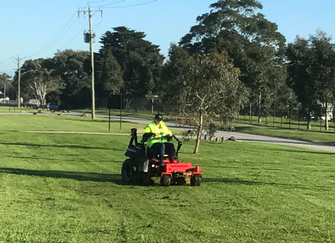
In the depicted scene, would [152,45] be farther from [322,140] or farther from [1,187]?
[1,187]

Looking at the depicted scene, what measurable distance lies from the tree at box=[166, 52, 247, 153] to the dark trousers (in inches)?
388

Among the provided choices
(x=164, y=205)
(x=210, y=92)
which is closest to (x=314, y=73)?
(x=210, y=92)

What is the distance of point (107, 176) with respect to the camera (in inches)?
587

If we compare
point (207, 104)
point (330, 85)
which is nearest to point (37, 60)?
point (330, 85)

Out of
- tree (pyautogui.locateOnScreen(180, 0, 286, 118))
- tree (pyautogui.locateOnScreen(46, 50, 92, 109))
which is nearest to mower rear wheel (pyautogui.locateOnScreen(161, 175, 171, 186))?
tree (pyautogui.locateOnScreen(180, 0, 286, 118))

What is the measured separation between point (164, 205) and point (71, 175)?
5454 millimetres

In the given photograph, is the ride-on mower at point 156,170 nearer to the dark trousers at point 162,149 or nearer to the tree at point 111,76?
the dark trousers at point 162,149

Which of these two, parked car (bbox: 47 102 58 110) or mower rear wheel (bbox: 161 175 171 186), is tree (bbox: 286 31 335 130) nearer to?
mower rear wheel (bbox: 161 175 171 186)

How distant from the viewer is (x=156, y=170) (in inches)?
503

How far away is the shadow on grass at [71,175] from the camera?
1411 cm

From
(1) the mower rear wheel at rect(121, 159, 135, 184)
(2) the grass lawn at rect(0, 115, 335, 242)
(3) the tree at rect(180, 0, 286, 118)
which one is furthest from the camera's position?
(3) the tree at rect(180, 0, 286, 118)

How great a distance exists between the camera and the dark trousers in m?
12.6

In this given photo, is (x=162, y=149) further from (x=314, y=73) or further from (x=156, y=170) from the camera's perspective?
(x=314, y=73)

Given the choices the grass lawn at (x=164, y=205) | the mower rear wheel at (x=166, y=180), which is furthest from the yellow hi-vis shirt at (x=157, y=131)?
the grass lawn at (x=164, y=205)
